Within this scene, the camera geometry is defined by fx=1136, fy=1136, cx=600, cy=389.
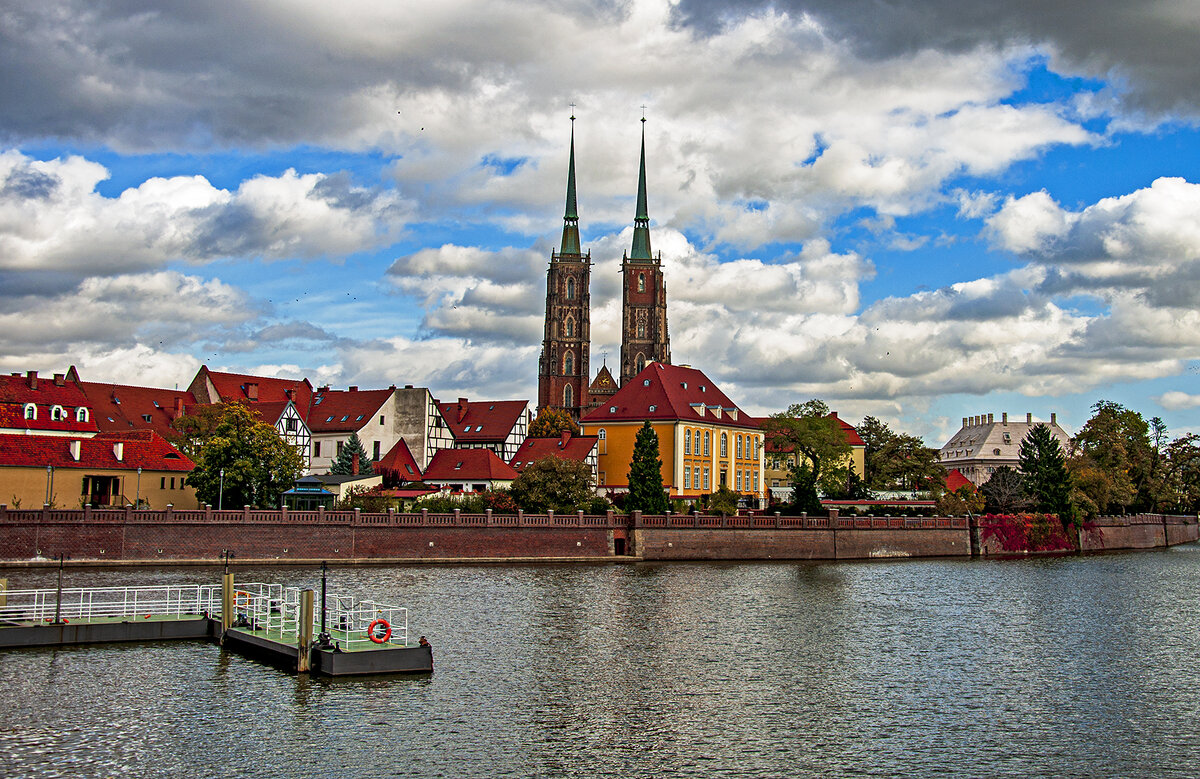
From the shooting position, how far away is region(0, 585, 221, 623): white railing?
35306mm

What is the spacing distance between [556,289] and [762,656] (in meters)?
146

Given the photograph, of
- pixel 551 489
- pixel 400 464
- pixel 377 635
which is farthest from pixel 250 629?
pixel 400 464

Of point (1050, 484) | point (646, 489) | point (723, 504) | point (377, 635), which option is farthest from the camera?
point (1050, 484)

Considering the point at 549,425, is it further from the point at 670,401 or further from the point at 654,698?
the point at 654,698

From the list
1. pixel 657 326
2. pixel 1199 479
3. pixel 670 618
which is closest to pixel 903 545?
pixel 670 618

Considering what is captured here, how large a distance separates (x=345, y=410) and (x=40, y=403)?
28417mm

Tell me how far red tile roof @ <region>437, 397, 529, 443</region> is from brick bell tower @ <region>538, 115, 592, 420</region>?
59.2m

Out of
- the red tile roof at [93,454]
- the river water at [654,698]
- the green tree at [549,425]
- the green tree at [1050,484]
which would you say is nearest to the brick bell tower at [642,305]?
the green tree at [549,425]

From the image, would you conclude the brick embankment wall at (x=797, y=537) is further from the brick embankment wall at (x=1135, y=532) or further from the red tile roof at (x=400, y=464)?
the red tile roof at (x=400, y=464)

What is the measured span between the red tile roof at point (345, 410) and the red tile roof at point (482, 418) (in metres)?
7.35

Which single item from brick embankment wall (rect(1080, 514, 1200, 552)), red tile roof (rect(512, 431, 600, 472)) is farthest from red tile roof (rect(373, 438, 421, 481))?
brick embankment wall (rect(1080, 514, 1200, 552))

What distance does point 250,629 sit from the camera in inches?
1359

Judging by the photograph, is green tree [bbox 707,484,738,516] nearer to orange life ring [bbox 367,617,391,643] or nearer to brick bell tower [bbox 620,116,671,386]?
orange life ring [bbox 367,617,391,643]

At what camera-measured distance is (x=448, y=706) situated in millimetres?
27484
